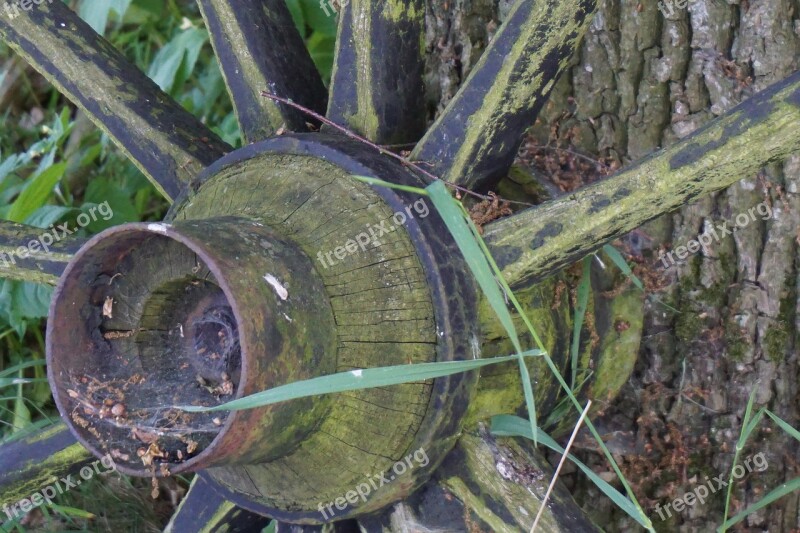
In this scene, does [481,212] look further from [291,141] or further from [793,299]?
[793,299]

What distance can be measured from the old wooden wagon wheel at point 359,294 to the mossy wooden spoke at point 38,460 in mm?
Result: 376

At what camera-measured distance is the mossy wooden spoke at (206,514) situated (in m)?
1.70

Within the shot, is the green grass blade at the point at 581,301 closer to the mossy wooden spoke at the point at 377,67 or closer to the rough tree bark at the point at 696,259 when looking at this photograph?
the rough tree bark at the point at 696,259

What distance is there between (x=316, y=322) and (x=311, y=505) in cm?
35

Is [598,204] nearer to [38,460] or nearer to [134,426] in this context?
[134,426]

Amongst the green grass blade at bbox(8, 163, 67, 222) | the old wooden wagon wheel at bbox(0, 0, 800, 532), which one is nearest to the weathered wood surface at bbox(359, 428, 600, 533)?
the old wooden wagon wheel at bbox(0, 0, 800, 532)

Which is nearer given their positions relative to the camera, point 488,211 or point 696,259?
point 488,211

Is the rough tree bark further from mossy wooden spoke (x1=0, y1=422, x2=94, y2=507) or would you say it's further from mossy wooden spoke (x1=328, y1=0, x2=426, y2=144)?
mossy wooden spoke (x1=0, y1=422, x2=94, y2=507)

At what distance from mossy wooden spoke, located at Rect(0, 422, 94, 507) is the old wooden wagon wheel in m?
0.38

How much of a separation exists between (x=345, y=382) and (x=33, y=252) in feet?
3.09

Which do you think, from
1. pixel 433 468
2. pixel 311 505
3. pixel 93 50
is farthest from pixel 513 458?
pixel 93 50

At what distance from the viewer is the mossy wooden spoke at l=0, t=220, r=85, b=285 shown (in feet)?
5.93

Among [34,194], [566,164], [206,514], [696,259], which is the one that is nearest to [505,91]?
[566,164]

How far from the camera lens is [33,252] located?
1823 mm
